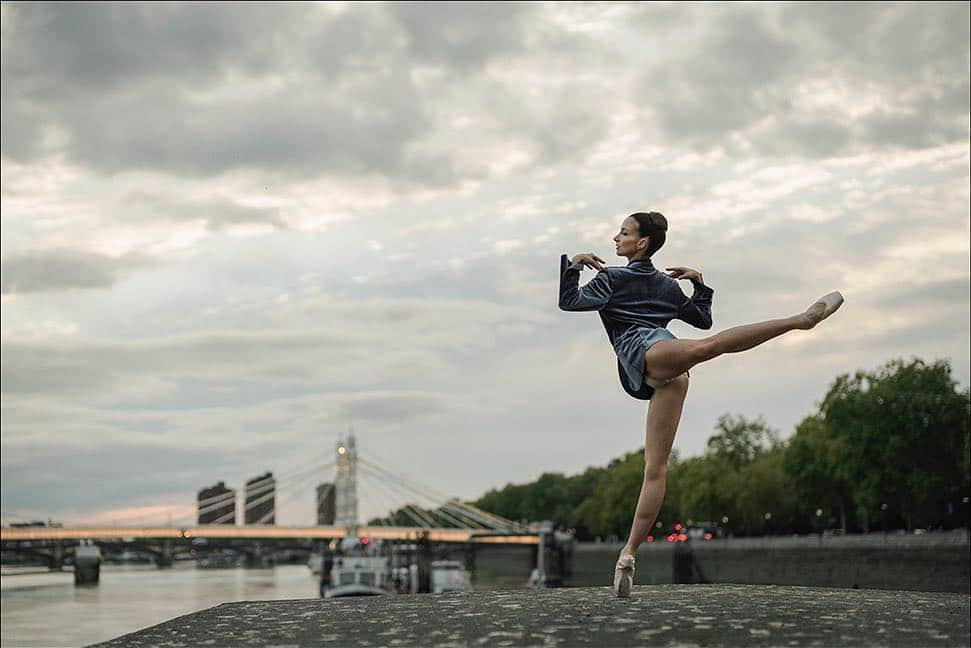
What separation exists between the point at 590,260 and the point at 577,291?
25cm

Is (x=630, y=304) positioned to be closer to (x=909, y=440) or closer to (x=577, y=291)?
(x=577, y=291)

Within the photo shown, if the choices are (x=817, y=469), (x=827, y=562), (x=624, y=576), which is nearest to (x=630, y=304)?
(x=624, y=576)

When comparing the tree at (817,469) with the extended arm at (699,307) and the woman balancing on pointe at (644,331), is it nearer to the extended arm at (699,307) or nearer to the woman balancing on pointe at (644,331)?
the extended arm at (699,307)

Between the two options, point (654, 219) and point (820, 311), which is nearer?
point (820, 311)

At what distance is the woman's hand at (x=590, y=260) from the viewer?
7.38m

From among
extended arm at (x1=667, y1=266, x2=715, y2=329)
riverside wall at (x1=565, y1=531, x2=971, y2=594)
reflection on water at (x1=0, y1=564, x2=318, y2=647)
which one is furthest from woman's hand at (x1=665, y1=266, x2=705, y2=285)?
reflection on water at (x1=0, y1=564, x2=318, y2=647)

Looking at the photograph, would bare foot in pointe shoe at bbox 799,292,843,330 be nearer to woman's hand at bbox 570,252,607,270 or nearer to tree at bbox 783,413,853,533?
woman's hand at bbox 570,252,607,270

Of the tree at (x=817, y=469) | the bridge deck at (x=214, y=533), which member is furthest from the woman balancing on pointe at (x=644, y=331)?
the bridge deck at (x=214, y=533)

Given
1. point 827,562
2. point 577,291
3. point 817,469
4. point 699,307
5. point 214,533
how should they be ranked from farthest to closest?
point 214,533, point 817,469, point 827,562, point 699,307, point 577,291

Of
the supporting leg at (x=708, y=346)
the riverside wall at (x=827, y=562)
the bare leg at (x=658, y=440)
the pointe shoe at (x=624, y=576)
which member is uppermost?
the supporting leg at (x=708, y=346)

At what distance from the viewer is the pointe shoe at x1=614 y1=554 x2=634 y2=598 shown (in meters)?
7.31

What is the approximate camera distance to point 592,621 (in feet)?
20.7

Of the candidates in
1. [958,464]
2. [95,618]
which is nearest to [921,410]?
[958,464]

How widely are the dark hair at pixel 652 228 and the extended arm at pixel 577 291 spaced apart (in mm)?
465
